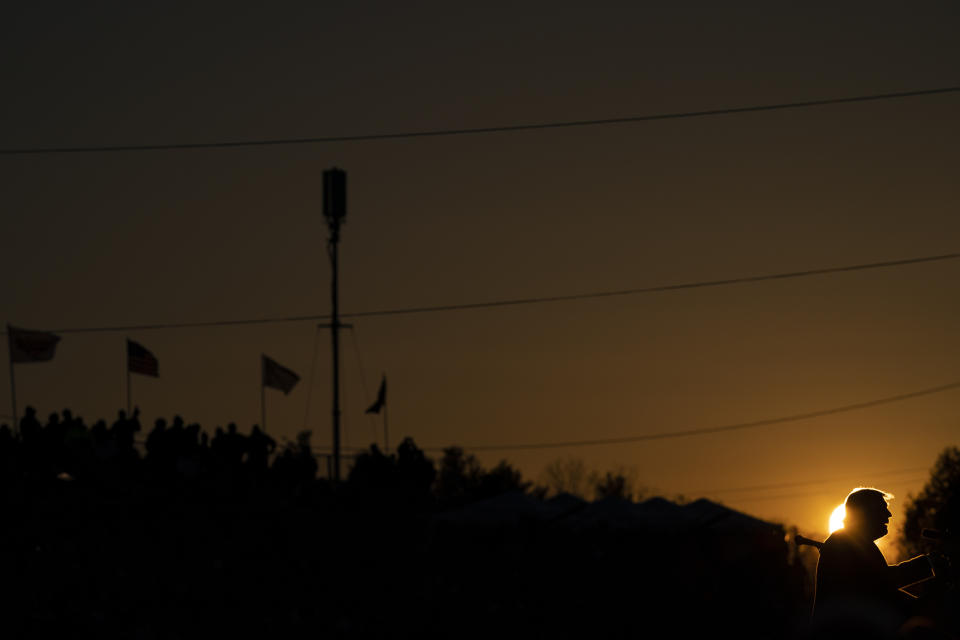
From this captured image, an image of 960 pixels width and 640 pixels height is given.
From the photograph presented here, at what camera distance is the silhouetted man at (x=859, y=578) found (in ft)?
26.4

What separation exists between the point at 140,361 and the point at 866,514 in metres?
31.6

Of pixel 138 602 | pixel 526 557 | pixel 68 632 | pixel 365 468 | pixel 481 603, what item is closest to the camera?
pixel 68 632

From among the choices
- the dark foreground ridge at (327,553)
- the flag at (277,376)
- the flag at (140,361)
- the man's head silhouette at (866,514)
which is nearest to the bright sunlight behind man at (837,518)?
the man's head silhouette at (866,514)

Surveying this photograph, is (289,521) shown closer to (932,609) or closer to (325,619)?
(325,619)

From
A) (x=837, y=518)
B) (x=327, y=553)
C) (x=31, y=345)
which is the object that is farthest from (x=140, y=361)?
(x=837, y=518)

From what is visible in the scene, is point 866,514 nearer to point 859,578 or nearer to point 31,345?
point 859,578

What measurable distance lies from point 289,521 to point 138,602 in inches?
219

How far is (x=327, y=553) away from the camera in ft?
100

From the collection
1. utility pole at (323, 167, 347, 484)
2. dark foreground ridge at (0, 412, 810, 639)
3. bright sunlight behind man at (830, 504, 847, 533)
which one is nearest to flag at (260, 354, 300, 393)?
utility pole at (323, 167, 347, 484)

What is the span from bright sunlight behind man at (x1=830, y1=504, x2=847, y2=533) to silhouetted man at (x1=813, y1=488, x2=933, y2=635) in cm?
13

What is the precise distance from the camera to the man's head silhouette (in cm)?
857

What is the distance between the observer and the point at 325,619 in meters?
26.8

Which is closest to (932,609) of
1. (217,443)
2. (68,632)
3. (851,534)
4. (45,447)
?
(851,534)

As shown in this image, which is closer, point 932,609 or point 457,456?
point 932,609
